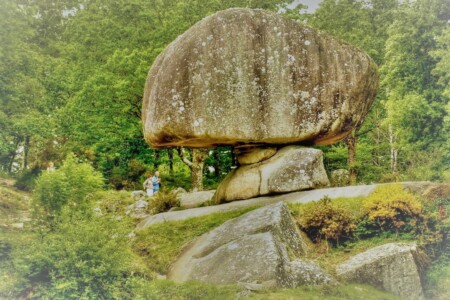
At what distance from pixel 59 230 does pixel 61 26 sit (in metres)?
23.2

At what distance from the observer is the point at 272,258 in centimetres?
872

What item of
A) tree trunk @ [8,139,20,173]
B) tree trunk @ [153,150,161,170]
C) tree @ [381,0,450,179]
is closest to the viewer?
tree @ [381,0,450,179]

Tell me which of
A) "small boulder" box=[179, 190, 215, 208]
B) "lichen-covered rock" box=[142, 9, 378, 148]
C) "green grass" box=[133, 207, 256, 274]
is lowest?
"green grass" box=[133, 207, 256, 274]

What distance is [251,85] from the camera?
1284 cm

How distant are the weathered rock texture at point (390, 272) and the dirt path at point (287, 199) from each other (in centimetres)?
252

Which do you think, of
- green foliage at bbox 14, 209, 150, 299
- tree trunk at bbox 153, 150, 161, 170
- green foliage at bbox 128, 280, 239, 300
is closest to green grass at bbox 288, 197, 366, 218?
green foliage at bbox 128, 280, 239, 300

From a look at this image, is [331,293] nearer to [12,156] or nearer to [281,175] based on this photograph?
[281,175]

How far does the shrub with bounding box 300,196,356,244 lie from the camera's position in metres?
10.4

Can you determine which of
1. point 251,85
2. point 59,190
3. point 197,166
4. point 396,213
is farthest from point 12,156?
point 396,213

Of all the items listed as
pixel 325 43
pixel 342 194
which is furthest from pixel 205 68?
pixel 342 194

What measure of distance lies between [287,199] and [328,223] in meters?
1.83

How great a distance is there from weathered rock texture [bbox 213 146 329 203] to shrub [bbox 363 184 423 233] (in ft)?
7.65

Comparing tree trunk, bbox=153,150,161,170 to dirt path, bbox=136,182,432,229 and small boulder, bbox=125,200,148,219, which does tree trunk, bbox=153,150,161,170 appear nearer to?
small boulder, bbox=125,200,148,219

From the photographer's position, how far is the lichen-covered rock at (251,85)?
41.4ft
